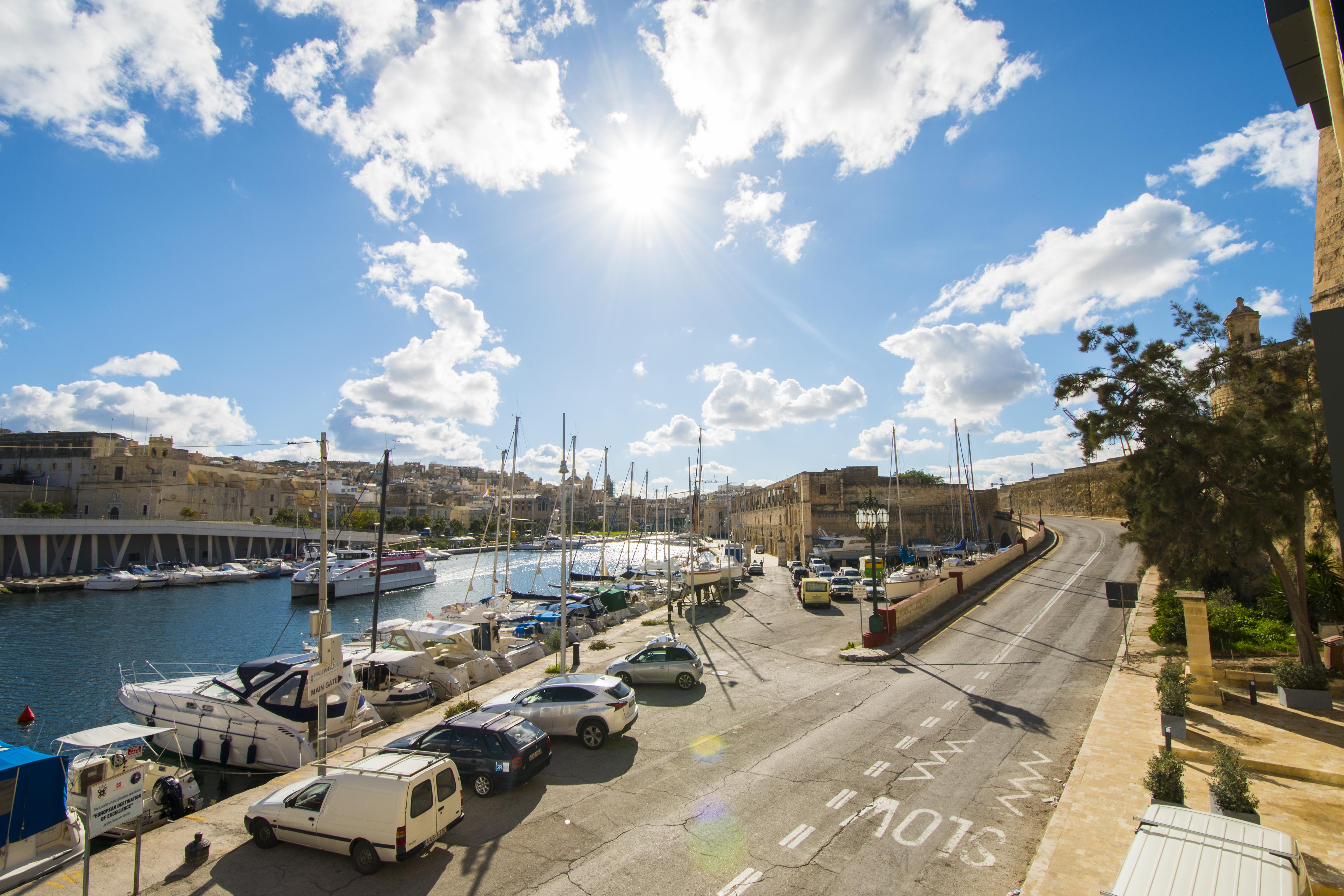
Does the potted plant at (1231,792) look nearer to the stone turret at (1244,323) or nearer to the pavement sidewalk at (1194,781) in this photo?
the pavement sidewalk at (1194,781)

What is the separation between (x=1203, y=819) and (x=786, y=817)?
5441mm

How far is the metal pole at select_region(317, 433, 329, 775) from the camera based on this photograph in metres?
10.7

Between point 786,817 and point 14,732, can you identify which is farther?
point 14,732

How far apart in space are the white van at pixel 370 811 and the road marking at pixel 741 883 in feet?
13.7

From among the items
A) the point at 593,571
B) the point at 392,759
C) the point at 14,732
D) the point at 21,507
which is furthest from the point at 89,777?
the point at 21,507

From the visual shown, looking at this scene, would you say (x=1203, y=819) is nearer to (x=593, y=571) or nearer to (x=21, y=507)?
(x=593, y=571)

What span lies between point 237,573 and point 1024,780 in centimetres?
8044

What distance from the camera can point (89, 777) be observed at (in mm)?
7188

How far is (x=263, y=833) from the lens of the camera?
9031 mm

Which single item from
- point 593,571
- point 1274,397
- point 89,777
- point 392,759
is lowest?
point 593,571

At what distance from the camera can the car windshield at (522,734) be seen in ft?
35.4

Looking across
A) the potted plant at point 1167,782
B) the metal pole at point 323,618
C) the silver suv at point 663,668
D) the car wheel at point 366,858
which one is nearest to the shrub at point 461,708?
the metal pole at point 323,618

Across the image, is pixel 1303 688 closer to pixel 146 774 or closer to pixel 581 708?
pixel 581 708

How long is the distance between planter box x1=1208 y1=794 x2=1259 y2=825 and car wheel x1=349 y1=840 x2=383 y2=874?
10.7 metres
